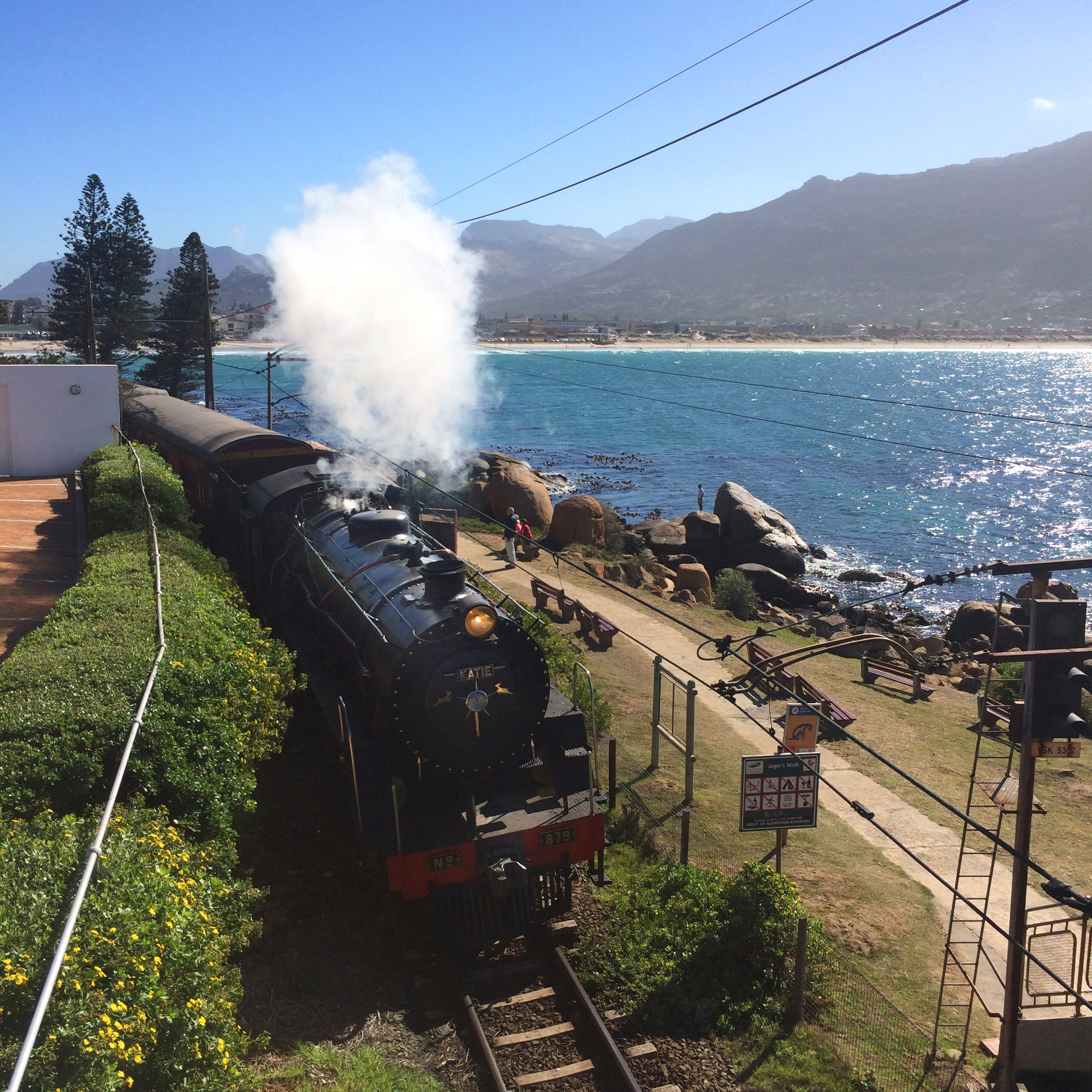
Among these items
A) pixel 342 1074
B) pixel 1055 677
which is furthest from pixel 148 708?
pixel 1055 677

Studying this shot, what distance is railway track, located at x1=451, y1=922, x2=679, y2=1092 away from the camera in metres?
8.15

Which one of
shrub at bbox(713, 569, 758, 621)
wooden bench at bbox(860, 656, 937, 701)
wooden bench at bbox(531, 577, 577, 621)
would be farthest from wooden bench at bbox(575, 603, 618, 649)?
shrub at bbox(713, 569, 758, 621)

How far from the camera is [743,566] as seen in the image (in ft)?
117

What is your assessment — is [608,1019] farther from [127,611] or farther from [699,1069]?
[127,611]

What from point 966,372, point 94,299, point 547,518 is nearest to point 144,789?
point 547,518

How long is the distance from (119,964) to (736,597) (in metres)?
25.3

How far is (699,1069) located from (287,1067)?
3.78m

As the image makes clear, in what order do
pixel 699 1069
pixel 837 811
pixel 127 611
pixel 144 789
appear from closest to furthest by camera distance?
pixel 144 789, pixel 699 1069, pixel 127 611, pixel 837 811

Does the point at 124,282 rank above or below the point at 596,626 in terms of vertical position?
above

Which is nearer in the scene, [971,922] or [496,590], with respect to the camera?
[971,922]

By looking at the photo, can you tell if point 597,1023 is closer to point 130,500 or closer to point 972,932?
point 972,932

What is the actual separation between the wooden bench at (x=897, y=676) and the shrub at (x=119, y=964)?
1747cm

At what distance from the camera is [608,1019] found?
29.5 feet

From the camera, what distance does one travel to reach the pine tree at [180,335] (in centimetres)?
5759
